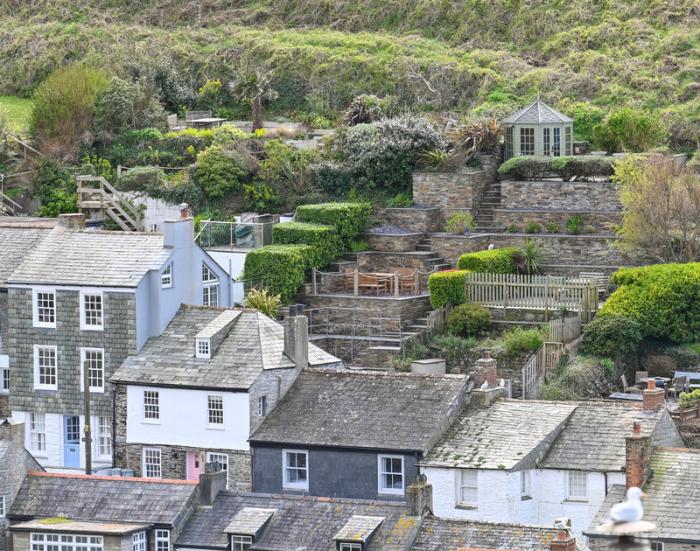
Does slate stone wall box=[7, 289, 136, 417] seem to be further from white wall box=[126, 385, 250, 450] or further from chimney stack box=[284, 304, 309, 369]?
chimney stack box=[284, 304, 309, 369]

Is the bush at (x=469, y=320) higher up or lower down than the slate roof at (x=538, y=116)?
lower down

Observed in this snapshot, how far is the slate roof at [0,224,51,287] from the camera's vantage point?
60406mm

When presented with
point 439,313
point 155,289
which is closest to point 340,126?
point 439,313

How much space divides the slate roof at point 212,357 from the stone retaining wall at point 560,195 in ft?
43.8

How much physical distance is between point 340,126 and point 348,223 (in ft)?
23.4

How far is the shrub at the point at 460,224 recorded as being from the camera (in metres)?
65.9

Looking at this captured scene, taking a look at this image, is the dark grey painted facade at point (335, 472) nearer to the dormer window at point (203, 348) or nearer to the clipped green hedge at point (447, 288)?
the dormer window at point (203, 348)

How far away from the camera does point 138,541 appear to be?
45.8m

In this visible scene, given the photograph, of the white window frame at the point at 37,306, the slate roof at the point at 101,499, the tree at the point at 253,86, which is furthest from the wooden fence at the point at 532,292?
the tree at the point at 253,86

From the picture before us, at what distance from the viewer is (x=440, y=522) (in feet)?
142

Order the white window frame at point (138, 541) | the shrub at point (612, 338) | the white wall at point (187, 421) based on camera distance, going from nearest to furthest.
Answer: the white window frame at point (138, 541) < the white wall at point (187, 421) < the shrub at point (612, 338)

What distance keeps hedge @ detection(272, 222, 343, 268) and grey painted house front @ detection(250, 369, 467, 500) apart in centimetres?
1226

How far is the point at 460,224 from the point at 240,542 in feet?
76.7

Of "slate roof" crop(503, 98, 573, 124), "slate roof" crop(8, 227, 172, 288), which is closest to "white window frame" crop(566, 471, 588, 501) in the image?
"slate roof" crop(8, 227, 172, 288)
